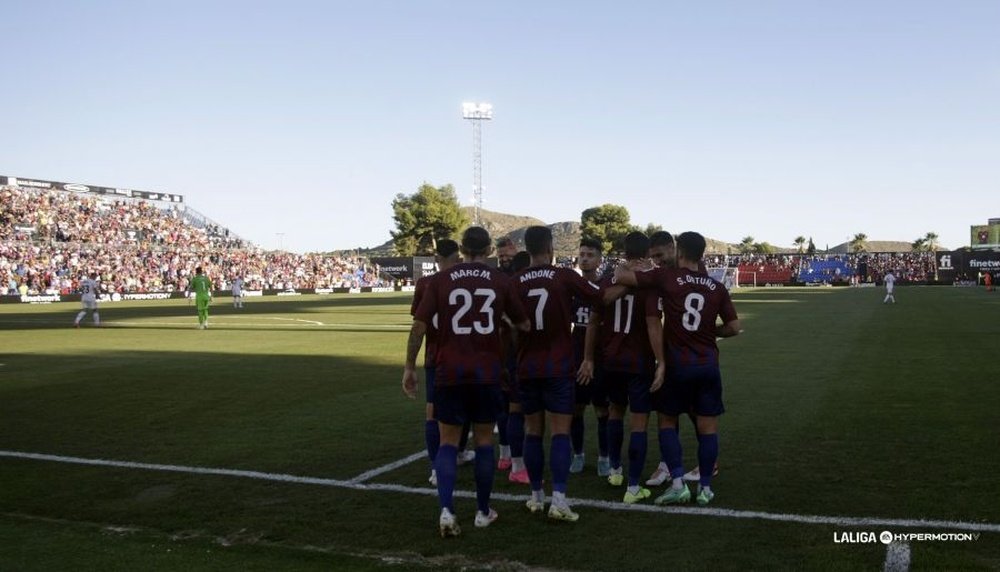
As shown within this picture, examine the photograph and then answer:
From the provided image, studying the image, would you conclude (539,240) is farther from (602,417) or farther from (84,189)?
(84,189)

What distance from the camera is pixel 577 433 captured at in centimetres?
752

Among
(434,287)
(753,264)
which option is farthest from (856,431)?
(753,264)

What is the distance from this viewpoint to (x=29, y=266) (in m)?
55.8

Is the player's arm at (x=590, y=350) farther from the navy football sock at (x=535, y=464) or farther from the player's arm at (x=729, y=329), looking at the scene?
the player's arm at (x=729, y=329)

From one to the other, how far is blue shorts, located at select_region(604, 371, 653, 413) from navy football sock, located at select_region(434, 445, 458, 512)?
1.61 meters

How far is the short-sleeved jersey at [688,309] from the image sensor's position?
251 inches

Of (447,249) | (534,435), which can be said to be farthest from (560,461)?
(447,249)

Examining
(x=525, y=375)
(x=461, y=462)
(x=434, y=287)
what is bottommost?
(x=461, y=462)

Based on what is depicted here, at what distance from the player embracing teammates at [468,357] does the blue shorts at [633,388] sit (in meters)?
1.35

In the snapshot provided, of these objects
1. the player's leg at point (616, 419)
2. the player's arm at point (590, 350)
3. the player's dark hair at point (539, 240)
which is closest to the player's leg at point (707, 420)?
the player's leg at point (616, 419)

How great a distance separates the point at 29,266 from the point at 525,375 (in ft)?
195

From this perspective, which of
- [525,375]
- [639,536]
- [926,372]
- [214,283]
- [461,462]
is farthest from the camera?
[214,283]

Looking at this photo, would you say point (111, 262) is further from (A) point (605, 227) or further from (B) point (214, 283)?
(A) point (605, 227)

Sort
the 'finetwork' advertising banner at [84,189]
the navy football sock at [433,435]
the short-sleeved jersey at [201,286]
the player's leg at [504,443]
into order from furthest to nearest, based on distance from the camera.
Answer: the 'finetwork' advertising banner at [84,189] → the short-sleeved jersey at [201,286] → the player's leg at [504,443] → the navy football sock at [433,435]
